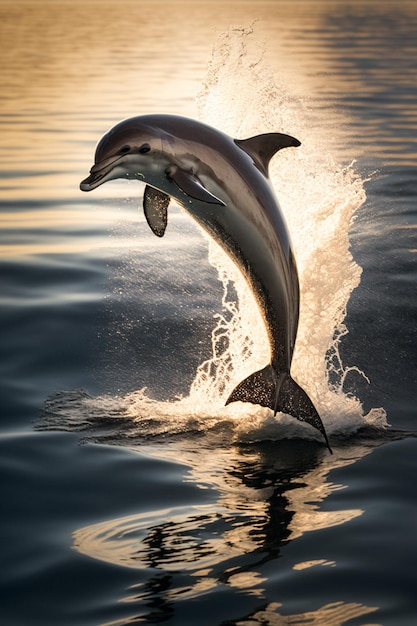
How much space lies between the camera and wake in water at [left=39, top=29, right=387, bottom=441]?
8664mm

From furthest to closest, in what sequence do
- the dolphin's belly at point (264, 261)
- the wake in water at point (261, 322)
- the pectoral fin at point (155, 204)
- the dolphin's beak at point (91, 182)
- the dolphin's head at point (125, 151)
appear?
Answer: the wake in water at point (261, 322) < the pectoral fin at point (155, 204) < the dolphin's belly at point (264, 261) < the dolphin's head at point (125, 151) < the dolphin's beak at point (91, 182)

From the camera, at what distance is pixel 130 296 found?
39.6 ft

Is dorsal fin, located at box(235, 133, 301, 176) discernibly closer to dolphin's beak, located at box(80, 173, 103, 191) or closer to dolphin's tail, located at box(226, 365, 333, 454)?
dolphin's beak, located at box(80, 173, 103, 191)

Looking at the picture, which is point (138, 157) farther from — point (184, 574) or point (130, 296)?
point (130, 296)

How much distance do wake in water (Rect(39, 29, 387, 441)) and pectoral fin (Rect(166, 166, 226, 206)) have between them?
2228mm

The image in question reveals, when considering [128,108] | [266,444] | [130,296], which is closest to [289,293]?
[266,444]

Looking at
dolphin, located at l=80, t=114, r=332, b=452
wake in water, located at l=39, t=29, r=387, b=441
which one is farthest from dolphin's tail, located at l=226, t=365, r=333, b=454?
wake in water, located at l=39, t=29, r=387, b=441

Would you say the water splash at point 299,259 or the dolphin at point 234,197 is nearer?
the dolphin at point 234,197

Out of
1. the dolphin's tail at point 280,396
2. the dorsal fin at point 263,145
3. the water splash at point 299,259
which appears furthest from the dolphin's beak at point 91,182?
the water splash at point 299,259

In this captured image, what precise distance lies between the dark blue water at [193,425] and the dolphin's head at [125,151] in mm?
2078

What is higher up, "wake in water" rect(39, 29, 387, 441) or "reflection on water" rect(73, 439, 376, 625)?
"wake in water" rect(39, 29, 387, 441)

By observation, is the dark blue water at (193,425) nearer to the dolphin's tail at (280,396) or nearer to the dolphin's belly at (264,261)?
the dolphin's tail at (280,396)

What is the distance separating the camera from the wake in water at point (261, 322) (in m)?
8.66

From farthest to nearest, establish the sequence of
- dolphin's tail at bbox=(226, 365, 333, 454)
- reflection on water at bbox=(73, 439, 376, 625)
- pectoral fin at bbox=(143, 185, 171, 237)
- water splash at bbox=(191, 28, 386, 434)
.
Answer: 1. water splash at bbox=(191, 28, 386, 434)
2. dolphin's tail at bbox=(226, 365, 333, 454)
3. pectoral fin at bbox=(143, 185, 171, 237)
4. reflection on water at bbox=(73, 439, 376, 625)
